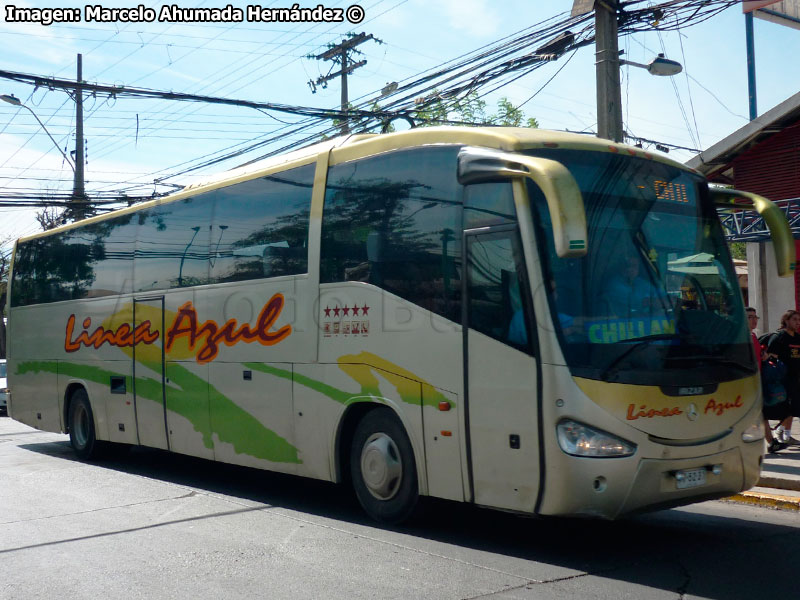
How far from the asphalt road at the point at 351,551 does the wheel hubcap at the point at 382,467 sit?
338mm

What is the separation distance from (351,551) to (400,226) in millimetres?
2778

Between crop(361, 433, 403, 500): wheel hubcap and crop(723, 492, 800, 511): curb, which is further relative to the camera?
crop(723, 492, 800, 511): curb

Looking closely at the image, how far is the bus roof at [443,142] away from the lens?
23.1 feet

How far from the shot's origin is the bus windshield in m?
6.50

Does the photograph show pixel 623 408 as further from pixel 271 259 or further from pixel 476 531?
pixel 271 259

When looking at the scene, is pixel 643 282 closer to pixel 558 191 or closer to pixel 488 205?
pixel 488 205

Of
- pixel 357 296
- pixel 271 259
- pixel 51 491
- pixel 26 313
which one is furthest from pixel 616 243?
pixel 26 313

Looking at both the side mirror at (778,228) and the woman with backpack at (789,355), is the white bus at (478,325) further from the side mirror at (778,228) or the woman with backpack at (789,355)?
the woman with backpack at (789,355)

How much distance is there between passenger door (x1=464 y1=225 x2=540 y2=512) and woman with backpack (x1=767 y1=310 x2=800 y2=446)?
5.79 meters

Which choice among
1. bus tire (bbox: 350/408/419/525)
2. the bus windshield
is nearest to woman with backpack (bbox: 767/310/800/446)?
the bus windshield

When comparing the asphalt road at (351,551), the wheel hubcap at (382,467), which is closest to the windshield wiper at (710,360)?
the asphalt road at (351,551)

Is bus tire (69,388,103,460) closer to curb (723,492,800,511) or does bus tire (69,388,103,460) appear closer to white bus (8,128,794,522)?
white bus (8,128,794,522)

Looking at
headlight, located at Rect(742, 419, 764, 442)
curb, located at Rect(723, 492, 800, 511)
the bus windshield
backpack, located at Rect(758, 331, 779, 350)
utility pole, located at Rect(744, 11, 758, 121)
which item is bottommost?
curb, located at Rect(723, 492, 800, 511)

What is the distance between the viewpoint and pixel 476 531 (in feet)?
25.8
